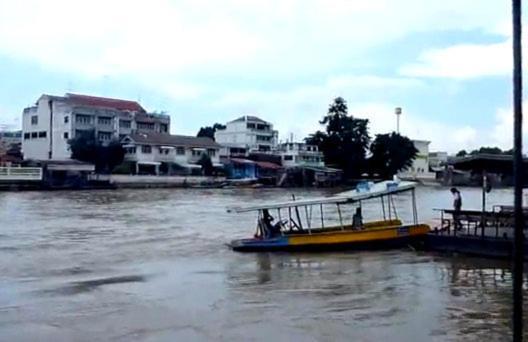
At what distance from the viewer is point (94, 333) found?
31.1ft

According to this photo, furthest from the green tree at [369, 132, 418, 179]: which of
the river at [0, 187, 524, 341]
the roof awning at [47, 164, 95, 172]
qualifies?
the river at [0, 187, 524, 341]

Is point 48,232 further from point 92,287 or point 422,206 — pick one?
point 422,206

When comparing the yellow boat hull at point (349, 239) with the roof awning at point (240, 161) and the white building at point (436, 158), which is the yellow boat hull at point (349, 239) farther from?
the white building at point (436, 158)

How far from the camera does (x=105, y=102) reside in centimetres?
6856

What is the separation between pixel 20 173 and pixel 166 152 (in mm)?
14950

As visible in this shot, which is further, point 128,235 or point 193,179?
point 193,179

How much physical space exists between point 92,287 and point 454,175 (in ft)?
216

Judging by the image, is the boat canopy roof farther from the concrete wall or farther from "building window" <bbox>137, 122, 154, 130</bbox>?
"building window" <bbox>137, 122, 154, 130</bbox>

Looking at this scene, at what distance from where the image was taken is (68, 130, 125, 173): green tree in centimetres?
5997

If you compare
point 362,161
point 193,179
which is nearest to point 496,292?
point 193,179

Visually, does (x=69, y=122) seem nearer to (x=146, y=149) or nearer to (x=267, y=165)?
(x=146, y=149)

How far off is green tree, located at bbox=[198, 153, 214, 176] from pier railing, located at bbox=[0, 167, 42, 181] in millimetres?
16855

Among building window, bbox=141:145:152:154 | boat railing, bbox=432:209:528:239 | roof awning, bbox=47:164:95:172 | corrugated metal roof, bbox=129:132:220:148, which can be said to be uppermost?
corrugated metal roof, bbox=129:132:220:148

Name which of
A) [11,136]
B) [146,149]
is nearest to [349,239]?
[146,149]
